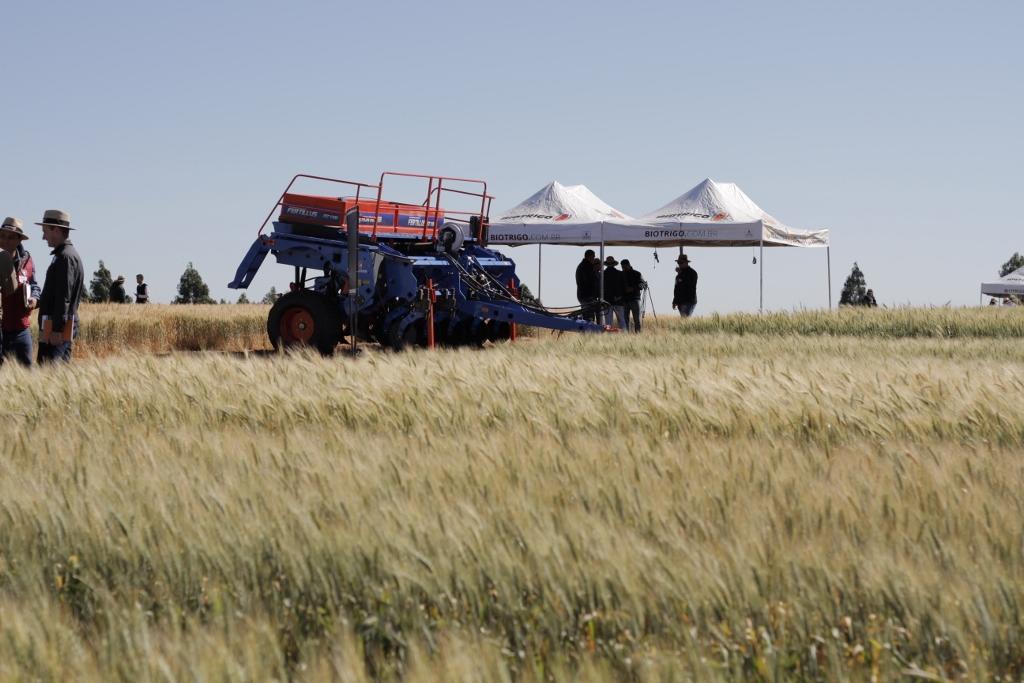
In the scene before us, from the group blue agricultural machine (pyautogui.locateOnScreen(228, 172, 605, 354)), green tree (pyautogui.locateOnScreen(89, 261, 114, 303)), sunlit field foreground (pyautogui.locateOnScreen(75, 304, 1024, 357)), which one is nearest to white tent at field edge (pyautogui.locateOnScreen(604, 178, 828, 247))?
sunlit field foreground (pyautogui.locateOnScreen(75, 304, 1024, 357))

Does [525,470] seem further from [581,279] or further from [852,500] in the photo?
[581,279]

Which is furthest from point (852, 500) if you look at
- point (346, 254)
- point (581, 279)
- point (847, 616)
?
point (581, 279)

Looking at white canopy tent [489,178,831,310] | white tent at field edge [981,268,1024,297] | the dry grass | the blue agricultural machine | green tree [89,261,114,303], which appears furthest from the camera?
green tree [89,261,114,303]

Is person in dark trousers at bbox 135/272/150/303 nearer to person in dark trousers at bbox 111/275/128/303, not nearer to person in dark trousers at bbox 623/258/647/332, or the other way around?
person in dark trousers at bbox 111/275/128/303

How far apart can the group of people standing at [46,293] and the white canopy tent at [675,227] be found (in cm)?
1539

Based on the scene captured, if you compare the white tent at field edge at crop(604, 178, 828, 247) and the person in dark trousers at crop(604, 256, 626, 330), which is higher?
the white tent at field edge at crop(604, 178, 828, 247)

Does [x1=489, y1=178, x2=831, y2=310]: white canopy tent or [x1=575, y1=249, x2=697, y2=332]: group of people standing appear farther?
[x1=489, y1=178, x2=831, y2=310]: white canopy tent

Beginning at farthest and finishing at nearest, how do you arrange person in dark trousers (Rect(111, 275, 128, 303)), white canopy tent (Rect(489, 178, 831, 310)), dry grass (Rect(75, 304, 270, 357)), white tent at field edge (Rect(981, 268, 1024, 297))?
white tent at field edge (Rect(981, 268, 1024, 297))
person in dark trousers (Rect(111, 275, 128, 303))
white canopy tent (Rect(489, 178, 831, 310))
dry grass (Rect(75, 304, 270, 357))

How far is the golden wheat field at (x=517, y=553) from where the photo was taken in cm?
274

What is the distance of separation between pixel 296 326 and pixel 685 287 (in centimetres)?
973

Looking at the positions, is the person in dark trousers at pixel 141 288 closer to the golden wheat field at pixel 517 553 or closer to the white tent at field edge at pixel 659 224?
the white tent at field edge at pixel 659 224

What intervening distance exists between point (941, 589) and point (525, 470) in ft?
5.51

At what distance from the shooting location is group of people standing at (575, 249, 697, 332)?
21766 mm

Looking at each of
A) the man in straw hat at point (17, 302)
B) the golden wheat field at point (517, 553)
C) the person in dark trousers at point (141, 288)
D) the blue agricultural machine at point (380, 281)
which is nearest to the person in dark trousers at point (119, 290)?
the person in dark trousers at point (141, 288)
